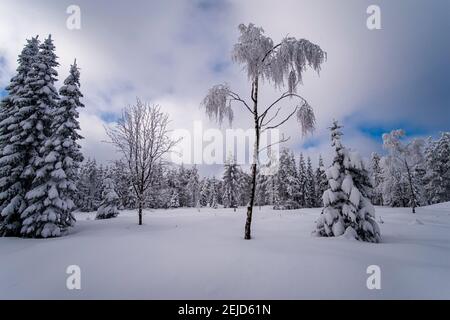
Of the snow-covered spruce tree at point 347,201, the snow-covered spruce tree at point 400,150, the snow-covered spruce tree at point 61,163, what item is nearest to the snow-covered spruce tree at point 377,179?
the snow-covered spruce tree at point 400,150

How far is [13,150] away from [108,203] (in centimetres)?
1302

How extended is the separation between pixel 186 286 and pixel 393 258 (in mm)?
6371

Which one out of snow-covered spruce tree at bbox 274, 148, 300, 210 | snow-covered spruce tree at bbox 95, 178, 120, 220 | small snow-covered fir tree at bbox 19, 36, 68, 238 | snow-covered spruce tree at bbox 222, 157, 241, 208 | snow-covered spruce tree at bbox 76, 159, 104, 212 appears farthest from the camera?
snow-covered spruce tree at bbox 76, 159, 104, 212

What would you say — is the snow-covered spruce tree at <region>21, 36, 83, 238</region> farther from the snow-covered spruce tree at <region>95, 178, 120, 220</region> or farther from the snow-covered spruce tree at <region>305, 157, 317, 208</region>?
the snow-covered spruce tree at <region>305, 157, 317, 208</region>

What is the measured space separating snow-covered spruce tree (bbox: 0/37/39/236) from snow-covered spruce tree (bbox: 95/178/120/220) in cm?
1141

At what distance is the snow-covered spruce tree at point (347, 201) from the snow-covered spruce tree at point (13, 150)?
1811 cm

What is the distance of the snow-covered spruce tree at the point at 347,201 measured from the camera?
958cm

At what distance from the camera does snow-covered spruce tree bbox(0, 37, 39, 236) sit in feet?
44.2

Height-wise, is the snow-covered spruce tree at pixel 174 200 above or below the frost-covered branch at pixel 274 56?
Result: below

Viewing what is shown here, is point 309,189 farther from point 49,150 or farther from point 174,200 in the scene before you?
point 49,150

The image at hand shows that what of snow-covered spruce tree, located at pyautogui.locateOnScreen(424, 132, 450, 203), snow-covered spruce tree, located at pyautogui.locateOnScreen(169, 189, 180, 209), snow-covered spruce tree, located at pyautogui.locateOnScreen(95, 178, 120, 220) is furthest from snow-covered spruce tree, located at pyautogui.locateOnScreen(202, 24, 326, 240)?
snow-covered spruce tree, located at pyautogui.locateOnScreen(169, 189, 180, 209)

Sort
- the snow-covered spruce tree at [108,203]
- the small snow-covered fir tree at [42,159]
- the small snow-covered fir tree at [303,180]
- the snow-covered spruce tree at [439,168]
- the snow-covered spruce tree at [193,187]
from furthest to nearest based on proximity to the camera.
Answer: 1. the snow-covered spruce tree at [193,187]
2. the small snow-covered fir tree at [303,180]
3. the snow-covered spruce tree at [439,168]
4. the snow-covered spruce tree at [108,203]
5. the small snow-covered fir tree at [42,159]

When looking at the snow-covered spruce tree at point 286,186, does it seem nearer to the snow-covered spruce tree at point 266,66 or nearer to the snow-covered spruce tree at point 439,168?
the snow-covered spruce tree at point 439,168
